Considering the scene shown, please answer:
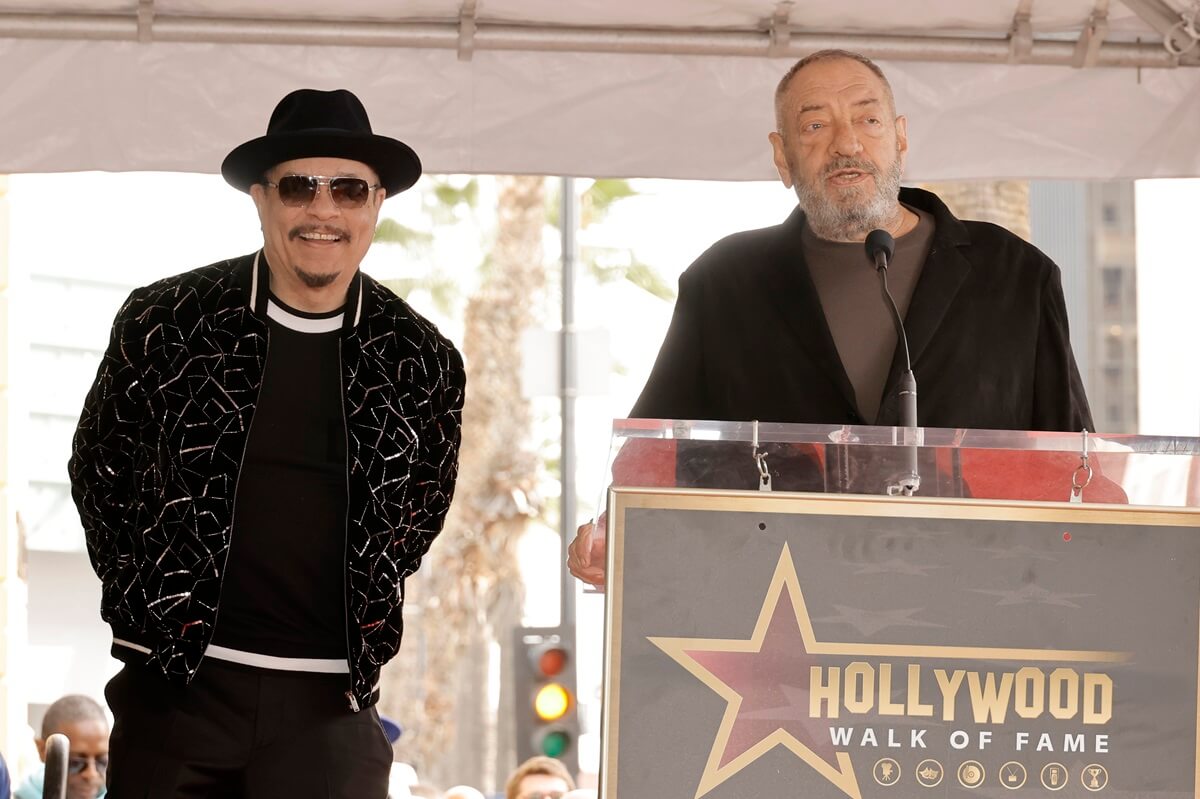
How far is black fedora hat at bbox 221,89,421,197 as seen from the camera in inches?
150

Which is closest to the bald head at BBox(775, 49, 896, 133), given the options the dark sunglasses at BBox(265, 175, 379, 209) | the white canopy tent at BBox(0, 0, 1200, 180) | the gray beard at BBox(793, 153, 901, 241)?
the gray beard at BBox(793, 153, 901, 241)

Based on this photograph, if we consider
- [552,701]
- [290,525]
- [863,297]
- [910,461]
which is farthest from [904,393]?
[552,701]

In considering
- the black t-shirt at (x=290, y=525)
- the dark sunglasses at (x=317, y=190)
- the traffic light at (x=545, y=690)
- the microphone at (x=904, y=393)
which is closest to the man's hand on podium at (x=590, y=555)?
the microphone at (x=904, y=393)

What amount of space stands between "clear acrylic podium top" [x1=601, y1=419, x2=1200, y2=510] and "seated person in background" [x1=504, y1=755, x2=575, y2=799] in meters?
5.65

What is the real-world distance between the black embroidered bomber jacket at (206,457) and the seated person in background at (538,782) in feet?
14.6

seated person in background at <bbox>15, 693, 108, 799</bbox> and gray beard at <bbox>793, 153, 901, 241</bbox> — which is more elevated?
gray beard at <bbox>793, 153, 901, 241</bbox>

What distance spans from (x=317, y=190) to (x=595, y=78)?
1.24 meters

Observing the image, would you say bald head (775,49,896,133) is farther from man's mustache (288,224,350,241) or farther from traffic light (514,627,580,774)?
traffic light (514,627,580,774)

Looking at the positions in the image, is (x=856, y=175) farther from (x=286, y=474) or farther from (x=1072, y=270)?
(x=1072, y=270)

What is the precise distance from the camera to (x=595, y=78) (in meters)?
4.79

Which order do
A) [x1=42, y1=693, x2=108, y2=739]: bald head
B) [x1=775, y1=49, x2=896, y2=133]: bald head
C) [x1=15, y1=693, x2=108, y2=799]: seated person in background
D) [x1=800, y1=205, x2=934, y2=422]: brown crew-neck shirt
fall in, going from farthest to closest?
1. [x1=42, y1=693, x2=108, y2=739]: bald head
2. [x1=15, y1=693, x2=108, y2=799]: seated person in background
3. [x1=775, y1=49, x2=896, y2=133]: bald head
4. [x1=800, y1=205, x2=934, y2=422]: brown crew-neck shirt

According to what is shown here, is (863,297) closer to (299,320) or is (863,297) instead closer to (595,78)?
(299,320)

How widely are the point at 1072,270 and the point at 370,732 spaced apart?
5105cm

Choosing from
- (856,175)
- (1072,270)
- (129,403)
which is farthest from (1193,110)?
(1072,270)
